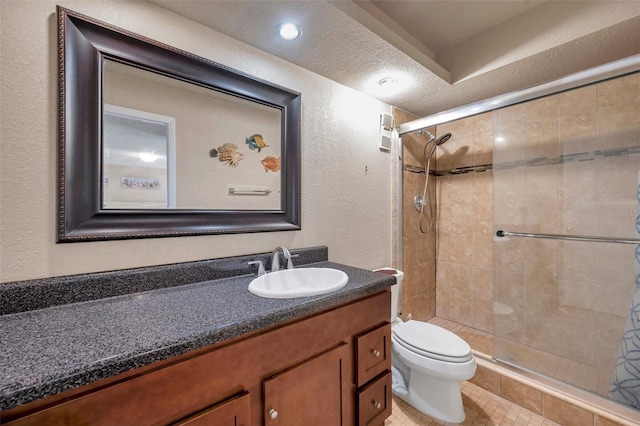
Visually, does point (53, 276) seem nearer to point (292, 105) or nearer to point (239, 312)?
point (239, 312)

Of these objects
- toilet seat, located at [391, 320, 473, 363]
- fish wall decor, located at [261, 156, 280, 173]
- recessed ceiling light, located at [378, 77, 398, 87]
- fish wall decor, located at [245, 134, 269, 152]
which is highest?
recessed ceiling light, located at [378, 77, 398, 87]

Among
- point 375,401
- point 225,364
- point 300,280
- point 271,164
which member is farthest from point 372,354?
point 271,164

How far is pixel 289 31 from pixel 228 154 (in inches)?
26.0

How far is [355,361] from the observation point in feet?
3.59

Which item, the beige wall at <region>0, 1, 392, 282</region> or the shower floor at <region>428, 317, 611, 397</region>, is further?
the shower floor at <region>428, 317, 611, 397</region>

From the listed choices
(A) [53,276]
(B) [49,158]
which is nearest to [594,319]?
(A) [53,276]

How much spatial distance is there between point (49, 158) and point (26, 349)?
2.06ft

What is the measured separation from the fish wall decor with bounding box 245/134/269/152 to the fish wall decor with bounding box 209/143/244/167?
0.08 meters

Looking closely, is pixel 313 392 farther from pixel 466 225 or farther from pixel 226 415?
pixel 466 225

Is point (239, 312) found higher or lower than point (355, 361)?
Result: higher

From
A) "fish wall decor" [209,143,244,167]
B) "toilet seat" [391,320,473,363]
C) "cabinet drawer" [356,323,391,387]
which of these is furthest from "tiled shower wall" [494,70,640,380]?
"fish wall decor" [209,143,244,167]

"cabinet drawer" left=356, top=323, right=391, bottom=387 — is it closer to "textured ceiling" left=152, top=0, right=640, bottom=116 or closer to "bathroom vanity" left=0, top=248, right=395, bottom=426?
"bathroom vanity" left=0, top=248, right=395, bottom=426

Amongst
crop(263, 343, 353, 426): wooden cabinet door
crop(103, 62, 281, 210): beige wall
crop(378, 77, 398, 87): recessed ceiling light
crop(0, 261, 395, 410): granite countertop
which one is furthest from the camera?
crop(378, 77, 398, 87): recessed ceiling light

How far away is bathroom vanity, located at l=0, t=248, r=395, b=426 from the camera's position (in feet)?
1.82
